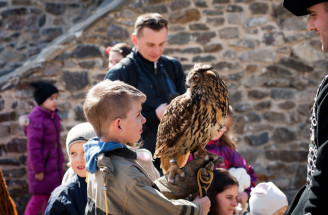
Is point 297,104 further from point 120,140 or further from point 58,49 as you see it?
point 120,140

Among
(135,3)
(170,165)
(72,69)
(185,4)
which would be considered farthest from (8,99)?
(170,165)

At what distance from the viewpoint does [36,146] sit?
641 cm

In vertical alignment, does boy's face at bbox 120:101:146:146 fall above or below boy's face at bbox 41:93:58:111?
above

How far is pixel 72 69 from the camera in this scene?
7105mm

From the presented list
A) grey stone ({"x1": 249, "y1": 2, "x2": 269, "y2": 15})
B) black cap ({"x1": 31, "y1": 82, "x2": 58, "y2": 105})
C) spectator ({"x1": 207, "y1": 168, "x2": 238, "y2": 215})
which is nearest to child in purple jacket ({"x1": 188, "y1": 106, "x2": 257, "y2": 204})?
spectator ({"x1": 207, "y1": 168, "x2": 238, "y2": 215})

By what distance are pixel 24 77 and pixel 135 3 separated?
1853 mm

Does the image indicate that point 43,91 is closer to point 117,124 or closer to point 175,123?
point 175,123

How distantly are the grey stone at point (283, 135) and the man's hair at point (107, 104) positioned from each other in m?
5.22

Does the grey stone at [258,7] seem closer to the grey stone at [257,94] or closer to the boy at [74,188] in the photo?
the grey stone at [257,94]

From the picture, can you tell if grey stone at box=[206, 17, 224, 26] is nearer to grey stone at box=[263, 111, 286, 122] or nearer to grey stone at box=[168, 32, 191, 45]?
grey stone at box=[168, 32, 191, 45]

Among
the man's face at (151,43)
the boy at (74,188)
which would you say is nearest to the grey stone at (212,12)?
the man's face at (151,43)

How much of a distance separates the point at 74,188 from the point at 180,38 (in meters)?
4.32

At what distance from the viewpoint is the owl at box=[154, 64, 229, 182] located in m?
2.82

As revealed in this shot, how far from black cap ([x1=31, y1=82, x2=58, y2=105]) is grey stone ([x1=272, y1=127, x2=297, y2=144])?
319 centimetres
